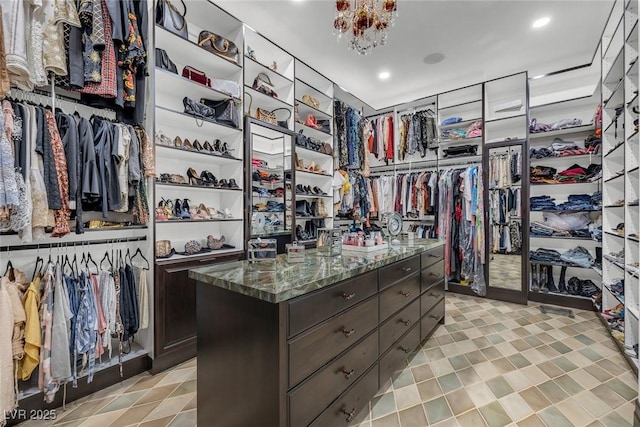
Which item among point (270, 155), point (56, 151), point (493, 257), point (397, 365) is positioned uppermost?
point (270, 155)

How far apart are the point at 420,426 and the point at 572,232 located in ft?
11.6

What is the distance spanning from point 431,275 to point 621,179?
2.02 metres

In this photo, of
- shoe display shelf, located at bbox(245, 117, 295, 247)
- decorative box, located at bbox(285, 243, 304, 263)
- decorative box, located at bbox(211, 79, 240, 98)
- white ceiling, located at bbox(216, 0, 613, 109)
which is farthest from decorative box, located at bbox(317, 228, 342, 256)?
white ceiling, located at bbox(216, 0, 613, 109)

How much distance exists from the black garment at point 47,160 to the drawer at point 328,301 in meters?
1.64

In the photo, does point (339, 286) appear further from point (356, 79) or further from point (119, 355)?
point (356, 79)

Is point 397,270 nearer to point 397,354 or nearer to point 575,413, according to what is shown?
point 397,354

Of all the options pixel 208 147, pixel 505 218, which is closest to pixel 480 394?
pixel 505 218

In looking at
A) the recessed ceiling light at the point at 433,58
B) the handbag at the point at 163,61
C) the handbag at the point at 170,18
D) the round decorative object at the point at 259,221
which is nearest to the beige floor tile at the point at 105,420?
the round decorative object at the point at 259,221

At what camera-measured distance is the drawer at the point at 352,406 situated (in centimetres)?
133

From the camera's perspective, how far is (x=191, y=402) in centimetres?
182

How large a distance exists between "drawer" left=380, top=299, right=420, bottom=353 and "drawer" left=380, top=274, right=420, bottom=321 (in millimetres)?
54

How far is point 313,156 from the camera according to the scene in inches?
166

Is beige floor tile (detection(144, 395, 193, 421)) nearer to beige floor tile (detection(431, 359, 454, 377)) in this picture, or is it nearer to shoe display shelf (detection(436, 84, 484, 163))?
beige floor tile (detection(431, 359, 454, 377))

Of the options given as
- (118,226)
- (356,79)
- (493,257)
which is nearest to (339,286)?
(118,226)
